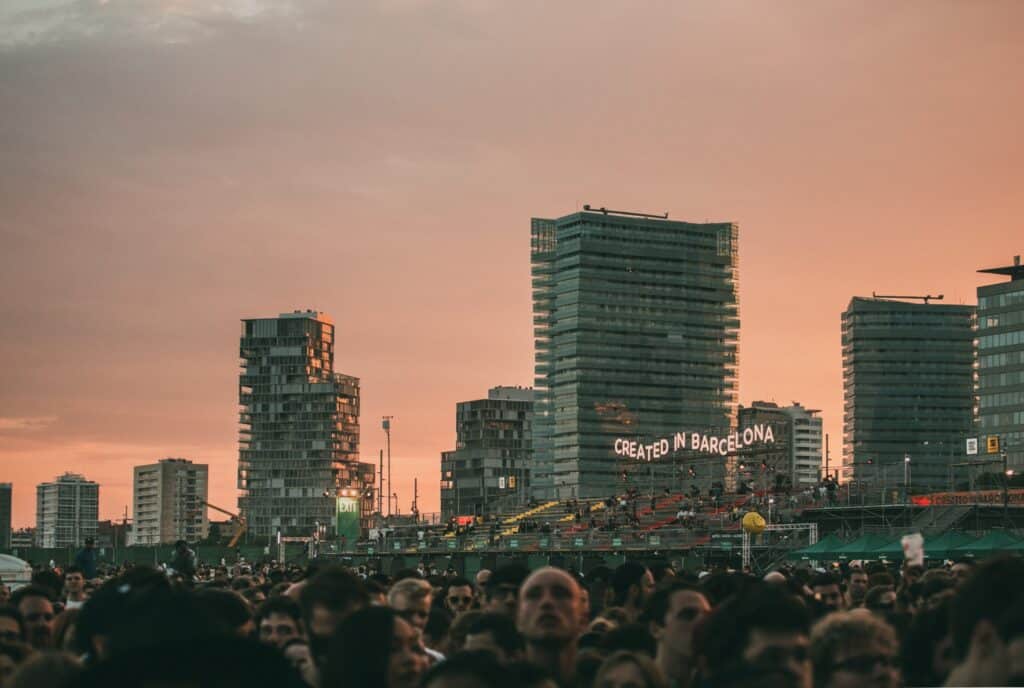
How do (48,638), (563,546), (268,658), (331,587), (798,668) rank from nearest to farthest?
1. (268,658)
2. (798,668)
3. (331,587)
4. (48,638)
5. (563,546)

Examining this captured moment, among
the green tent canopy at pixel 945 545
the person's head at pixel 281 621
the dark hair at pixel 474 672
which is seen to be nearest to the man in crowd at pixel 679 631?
the person's head at pixel 281 621

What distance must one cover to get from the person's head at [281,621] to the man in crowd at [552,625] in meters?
3.15

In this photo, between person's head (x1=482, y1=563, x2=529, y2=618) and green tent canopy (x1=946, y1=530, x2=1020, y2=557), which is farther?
green tent canopy (x1=946, y1=530, x2=1020, y2=557)

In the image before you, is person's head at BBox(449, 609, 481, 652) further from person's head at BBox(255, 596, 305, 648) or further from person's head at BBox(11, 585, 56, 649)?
person's head at BBox(11, 585, 56, 649)

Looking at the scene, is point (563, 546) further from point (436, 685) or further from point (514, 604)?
point (436, 685)

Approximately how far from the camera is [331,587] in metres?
10.4

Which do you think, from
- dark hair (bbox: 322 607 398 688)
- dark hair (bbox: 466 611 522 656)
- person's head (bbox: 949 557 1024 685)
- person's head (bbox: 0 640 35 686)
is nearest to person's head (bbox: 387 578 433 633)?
dark hair (bbox: 466 611 522 656)

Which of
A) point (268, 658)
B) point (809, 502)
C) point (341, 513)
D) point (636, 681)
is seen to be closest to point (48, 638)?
point (636, 681)

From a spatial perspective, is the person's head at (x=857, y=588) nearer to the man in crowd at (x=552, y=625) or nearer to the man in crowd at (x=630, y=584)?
the man in crowd at (x=630, y=584)

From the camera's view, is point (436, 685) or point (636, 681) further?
point (636, 681)

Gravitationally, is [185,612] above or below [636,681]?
above

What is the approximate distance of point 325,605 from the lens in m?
10.3

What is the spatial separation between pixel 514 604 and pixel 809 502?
89.2 meters

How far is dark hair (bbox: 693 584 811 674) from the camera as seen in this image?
803 cm
